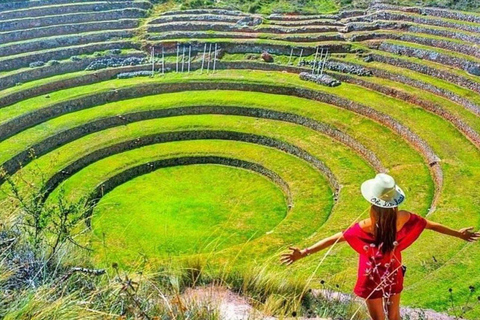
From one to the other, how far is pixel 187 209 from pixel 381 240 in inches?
645

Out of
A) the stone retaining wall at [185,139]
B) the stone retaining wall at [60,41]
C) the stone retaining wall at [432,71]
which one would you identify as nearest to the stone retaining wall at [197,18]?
the stone retaining wall at [60,41]

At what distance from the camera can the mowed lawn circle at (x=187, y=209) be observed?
66.8ft

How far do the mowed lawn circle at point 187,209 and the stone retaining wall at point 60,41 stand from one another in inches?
517

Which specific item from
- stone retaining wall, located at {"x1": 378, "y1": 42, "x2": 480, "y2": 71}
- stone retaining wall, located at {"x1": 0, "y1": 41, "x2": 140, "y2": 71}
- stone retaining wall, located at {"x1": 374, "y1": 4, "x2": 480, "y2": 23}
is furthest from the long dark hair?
stone retaining wall, located at {"x1": 374, "y1": 4, "x2": 480, "y2": 23}

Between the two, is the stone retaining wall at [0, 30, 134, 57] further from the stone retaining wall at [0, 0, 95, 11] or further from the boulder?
the boulder

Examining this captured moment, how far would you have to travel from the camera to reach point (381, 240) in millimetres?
6938

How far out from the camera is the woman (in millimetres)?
6922

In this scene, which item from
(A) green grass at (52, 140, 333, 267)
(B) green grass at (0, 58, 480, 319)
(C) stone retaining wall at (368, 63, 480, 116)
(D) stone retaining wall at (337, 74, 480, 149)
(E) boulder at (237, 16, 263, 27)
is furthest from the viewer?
(E) boulder at (237, 16, 263, 27)

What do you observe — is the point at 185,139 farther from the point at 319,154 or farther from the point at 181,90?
the point at 319,154

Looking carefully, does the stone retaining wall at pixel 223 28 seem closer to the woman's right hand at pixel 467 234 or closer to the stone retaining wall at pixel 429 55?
the stone retaining wall at pixel 429 55

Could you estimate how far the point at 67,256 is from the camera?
823 cm

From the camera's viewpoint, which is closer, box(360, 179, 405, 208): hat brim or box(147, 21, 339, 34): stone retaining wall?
box(360, 179, 405, 208): hat brim

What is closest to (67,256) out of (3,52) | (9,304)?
(9,304)

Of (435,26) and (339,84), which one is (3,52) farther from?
(435,26)
